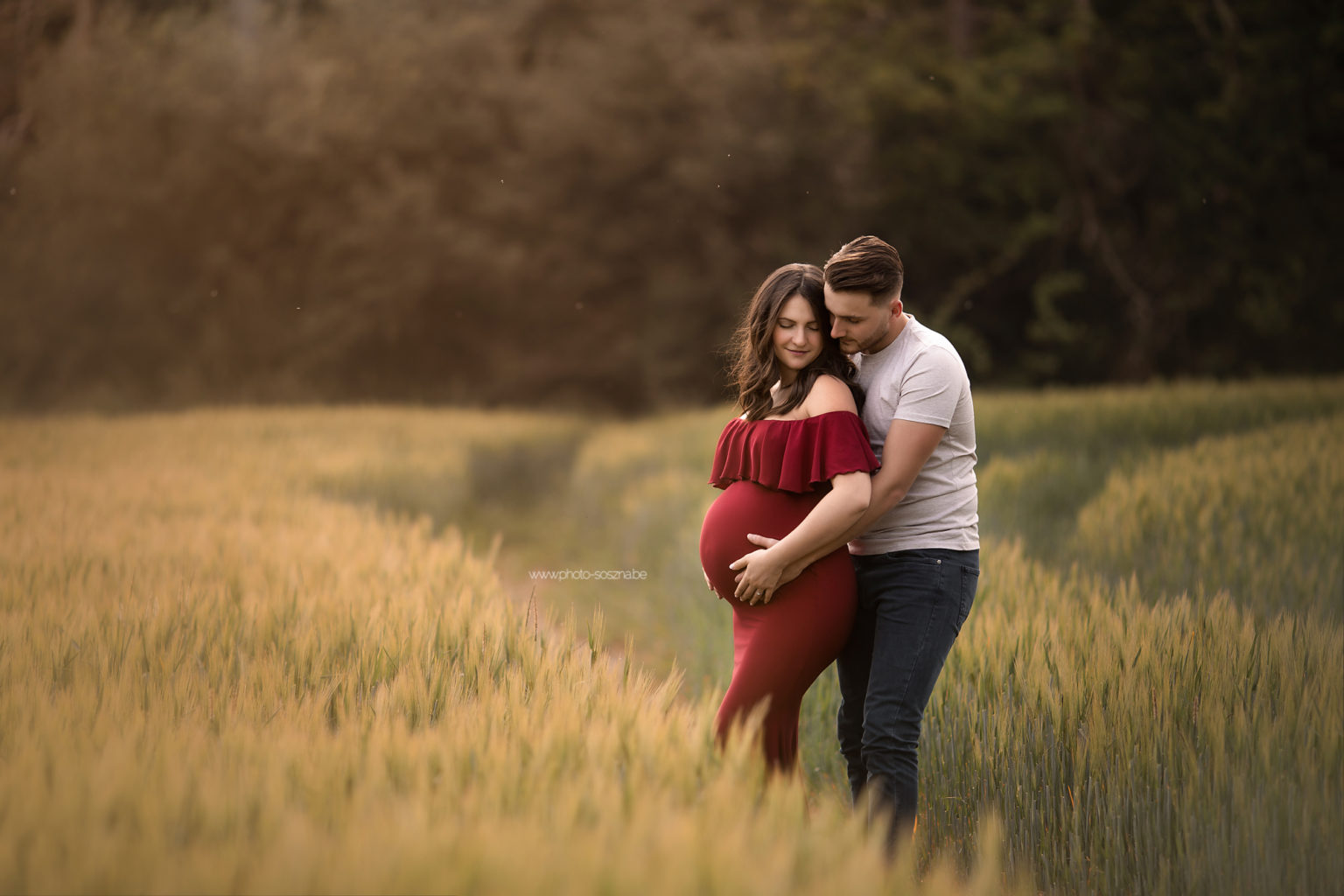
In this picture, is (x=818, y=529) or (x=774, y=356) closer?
(x=818, y=529)

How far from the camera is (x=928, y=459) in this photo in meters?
2.44

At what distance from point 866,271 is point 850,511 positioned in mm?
594

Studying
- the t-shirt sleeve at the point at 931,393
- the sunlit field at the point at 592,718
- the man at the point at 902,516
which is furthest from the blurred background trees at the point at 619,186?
the t-shirt sleeve at the point at 931,393

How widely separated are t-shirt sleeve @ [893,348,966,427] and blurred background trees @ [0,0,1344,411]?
13579 millimetres

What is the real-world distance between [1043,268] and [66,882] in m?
18.9

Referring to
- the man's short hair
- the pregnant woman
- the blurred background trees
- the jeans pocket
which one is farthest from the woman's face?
the blurred background trees

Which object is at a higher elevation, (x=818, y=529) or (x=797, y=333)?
(x=797, y=333)

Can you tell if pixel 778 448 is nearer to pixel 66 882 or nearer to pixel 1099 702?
pixel 1099 702

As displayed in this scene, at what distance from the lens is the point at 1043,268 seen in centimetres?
1792

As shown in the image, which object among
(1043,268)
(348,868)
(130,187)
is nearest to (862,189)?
(1043,268)

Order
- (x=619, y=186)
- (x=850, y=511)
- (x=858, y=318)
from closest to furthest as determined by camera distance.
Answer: (x=850, y=511) → (x=858, y=318) → (x=619, y=186)

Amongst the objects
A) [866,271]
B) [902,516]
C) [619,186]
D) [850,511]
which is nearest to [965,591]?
[902,516]

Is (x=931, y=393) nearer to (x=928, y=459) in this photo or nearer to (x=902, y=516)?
(x=928, y=459)

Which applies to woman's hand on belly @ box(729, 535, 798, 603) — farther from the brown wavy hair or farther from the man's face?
the man's face
